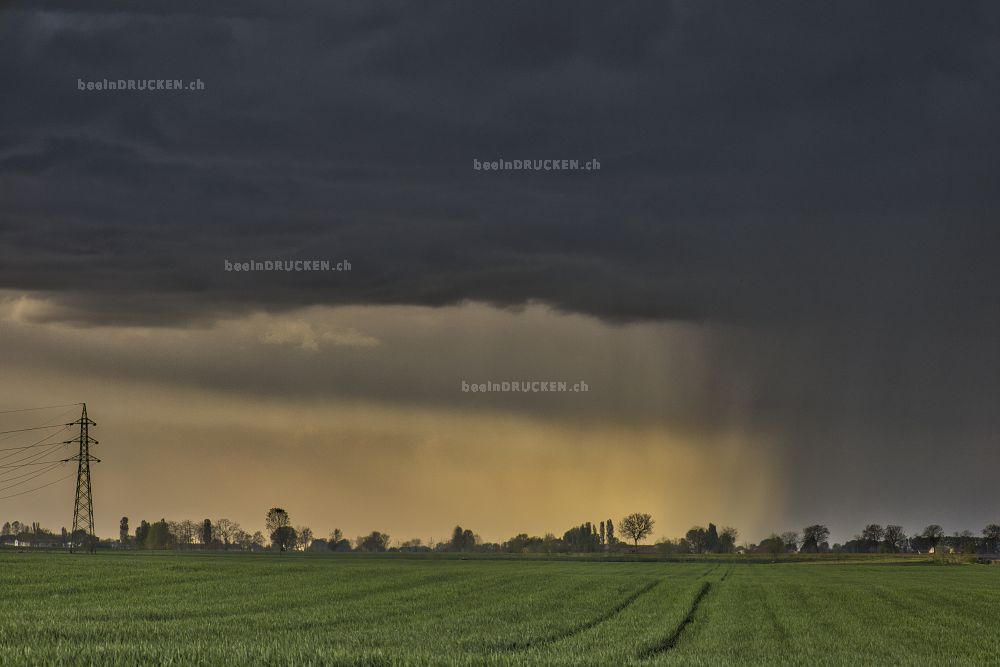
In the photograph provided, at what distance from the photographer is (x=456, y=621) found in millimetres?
47062

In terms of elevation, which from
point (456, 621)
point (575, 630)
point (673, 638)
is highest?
point (456, 621)

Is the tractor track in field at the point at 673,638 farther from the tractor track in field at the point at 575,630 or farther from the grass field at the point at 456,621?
the tractor track in field at the point at 575,630

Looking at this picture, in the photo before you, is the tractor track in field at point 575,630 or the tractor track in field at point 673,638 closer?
the tractor track in field at point 673,638

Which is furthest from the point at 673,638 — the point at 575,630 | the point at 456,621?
the point at 456,621

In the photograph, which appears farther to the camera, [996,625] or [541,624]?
[996,625]

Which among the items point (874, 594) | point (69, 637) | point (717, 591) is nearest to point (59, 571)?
point (69, 637)

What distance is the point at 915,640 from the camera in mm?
44812

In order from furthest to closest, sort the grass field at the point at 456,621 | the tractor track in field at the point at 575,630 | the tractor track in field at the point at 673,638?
the tractor track in field at the point at 575,630
the tractor track in field at the point at 673,638
the grass field at the point at 456,621

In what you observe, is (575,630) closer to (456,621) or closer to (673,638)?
(673,638)

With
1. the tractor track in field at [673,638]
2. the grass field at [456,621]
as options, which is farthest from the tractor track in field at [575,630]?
the tractor track in field at [673,638]

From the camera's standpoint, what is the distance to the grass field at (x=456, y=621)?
28.2 meters

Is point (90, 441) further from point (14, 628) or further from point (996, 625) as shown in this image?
point (996, 625)

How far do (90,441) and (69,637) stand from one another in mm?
97813

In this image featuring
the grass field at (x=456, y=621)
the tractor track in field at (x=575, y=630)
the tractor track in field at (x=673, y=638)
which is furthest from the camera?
the tractor track in field at (x=575, y=630)
